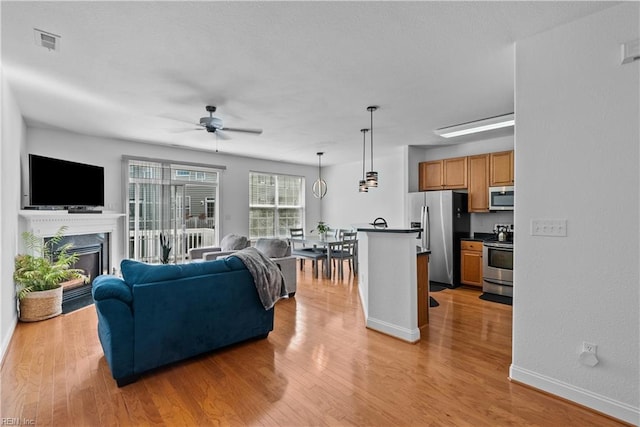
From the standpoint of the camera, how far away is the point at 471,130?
4.75 meters

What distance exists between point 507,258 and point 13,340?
611 centimetres

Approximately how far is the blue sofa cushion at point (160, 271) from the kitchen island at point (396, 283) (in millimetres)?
1569

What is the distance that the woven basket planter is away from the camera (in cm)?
369

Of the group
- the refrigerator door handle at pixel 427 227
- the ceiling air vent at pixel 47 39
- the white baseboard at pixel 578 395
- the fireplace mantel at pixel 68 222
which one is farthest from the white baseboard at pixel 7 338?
the refrigerator door handle at pixel 427 227

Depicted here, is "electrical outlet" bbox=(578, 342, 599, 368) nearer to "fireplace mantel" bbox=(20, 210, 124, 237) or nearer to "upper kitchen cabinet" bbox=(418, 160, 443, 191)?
"upper kitchen cabinet" bbox=(418, 160, 443, 191)

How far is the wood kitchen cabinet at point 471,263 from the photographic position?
5.18m

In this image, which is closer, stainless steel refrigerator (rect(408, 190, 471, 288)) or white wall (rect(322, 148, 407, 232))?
stainless steel refrigerator (rect(408, 190, 471, 288))

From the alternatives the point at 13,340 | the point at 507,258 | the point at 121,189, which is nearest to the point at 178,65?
the point at 13,340

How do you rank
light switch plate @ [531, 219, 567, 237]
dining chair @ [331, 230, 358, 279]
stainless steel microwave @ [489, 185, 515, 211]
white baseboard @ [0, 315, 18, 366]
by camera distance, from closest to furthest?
1. light switch plate @ [531, 219, 567, 237]
2. white baseboard @ [0, 315, 18, 366]
3. stainless steel microwave @ [489, 185, 515, 211]
4. dining chair @ [331, 230, 358, 279]

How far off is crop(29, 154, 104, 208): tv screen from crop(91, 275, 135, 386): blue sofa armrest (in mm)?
2640

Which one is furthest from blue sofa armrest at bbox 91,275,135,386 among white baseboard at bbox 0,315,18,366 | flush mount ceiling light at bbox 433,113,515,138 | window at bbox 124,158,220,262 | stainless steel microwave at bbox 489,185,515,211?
stainless steel microwave at bbox 489,185,515,211

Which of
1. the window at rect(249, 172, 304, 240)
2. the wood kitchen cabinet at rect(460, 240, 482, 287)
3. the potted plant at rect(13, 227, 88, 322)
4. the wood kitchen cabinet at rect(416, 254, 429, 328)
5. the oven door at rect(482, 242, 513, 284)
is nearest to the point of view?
the wood kitchen cabinet at rect(416, 254, 429, 328)

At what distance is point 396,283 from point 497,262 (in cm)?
246

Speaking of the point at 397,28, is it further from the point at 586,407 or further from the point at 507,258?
the point at 507,258
